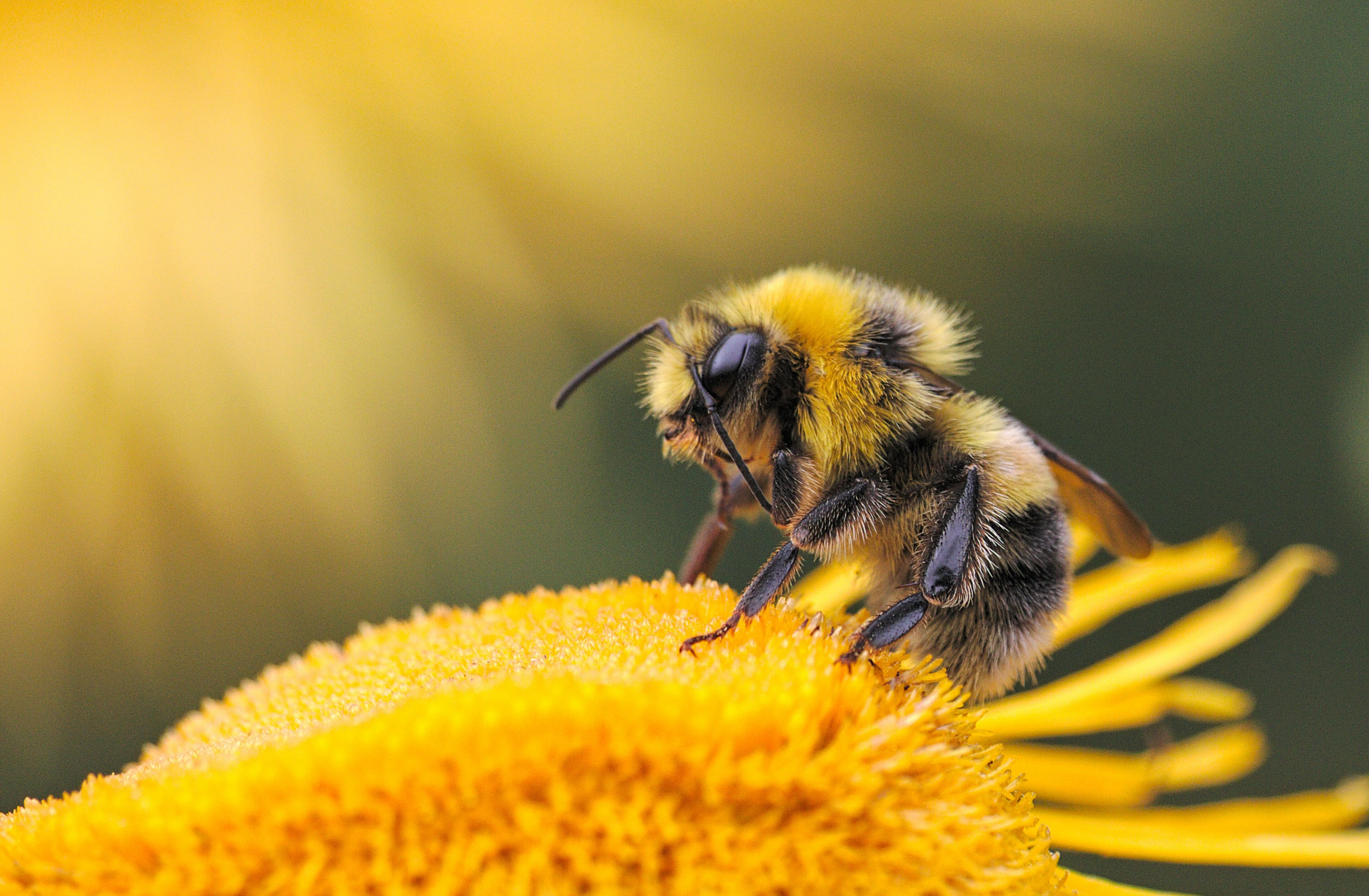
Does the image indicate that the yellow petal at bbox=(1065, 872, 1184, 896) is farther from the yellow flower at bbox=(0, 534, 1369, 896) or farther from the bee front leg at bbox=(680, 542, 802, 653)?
the bee front leg at bbox=(680, 542, 802, 653)

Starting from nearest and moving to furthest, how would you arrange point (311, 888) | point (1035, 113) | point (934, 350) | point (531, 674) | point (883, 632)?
point (311, 888) < point (531, 674) < point (883, 632) < point (934, 350) < point (1035, 113)

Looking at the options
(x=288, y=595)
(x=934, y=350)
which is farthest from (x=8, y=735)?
(x=934, y=350)

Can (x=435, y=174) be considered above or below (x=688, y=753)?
above

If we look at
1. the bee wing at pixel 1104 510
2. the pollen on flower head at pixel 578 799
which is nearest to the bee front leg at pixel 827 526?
A: the pollen on flower head at pixel 578 799

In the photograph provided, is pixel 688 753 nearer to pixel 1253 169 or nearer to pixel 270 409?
pixel 270 409

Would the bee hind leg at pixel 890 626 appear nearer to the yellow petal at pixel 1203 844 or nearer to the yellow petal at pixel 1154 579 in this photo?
the yellow petal at pixel 1203 844

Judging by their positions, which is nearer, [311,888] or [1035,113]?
[311,888]

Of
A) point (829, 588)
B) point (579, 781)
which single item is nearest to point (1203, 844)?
point (829, 588)
